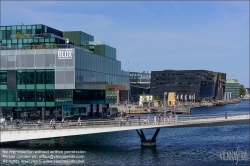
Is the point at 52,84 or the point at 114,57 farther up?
the point at 114,57

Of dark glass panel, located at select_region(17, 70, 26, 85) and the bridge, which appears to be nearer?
the bridge

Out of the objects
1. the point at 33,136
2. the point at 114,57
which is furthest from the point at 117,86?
the point at 33,136

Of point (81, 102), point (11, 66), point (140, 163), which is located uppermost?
point (11, 66)

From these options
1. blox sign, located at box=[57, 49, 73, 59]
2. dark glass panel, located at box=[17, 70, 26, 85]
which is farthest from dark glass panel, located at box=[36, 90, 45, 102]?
blox sign, located at box=[57, 49, 73, 59]

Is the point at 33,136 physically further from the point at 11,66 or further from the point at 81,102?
the point at 81,102

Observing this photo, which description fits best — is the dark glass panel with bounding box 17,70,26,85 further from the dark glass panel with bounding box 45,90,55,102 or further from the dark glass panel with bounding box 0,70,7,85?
the dark glass panel with bounding box 45,90,55,102

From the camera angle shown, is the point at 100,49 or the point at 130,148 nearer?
the point at 130,148

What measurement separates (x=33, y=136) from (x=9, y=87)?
51.9 ft

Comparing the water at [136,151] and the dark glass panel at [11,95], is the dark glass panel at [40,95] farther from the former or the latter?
the water at [136,151]

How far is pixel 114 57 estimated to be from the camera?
98.4 m

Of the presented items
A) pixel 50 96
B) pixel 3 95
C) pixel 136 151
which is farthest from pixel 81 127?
pixel 3 95

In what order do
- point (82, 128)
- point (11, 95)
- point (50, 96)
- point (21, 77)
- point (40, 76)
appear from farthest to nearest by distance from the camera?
point (11, 95)
point (21, 77)
point (50, 96)
point (40, 76)
point (82, 128)

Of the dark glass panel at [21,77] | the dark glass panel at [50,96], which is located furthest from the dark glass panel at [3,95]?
the dark glass panel at [50,96]

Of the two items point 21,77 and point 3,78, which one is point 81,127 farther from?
point 3,78
